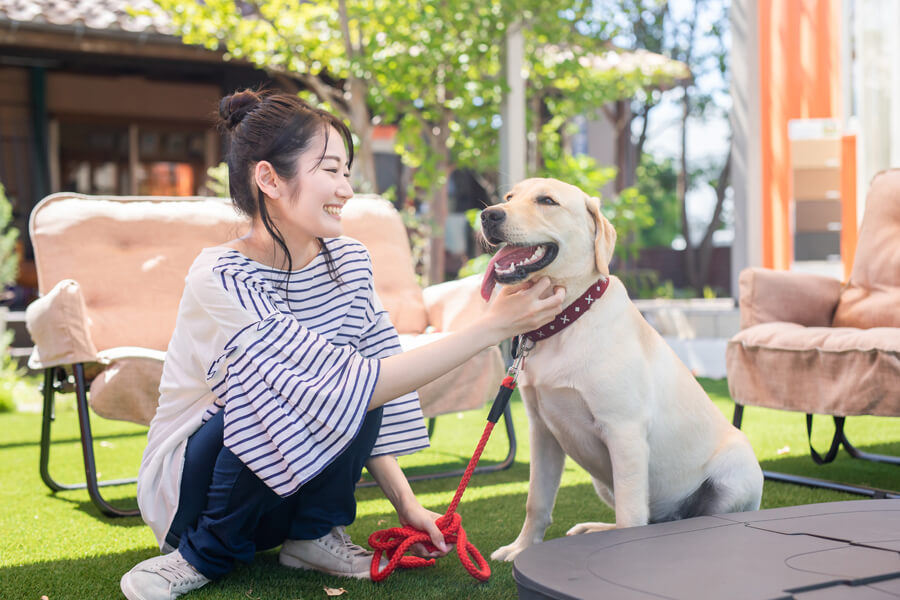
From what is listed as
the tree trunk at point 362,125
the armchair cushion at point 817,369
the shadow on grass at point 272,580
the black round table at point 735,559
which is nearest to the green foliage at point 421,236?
the tree trunk at point 362,125

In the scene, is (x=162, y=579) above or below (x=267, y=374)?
below

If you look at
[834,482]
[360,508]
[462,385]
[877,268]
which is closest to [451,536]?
[360,508]

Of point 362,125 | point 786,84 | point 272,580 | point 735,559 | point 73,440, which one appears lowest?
point 73,440

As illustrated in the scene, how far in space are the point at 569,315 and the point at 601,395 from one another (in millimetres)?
207

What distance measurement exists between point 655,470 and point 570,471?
1.29m

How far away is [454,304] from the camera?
3406 millimetres

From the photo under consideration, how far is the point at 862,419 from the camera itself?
14.9 feet

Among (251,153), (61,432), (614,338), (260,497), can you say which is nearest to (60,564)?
(260,497)

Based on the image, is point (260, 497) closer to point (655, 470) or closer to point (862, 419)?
point (655, 470)

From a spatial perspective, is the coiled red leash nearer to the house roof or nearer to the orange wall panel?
A: the orange wall panel

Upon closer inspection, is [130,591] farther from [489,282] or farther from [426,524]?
[489,282]

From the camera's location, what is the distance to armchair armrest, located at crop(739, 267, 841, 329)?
3.17 m

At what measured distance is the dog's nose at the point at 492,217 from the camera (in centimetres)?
194

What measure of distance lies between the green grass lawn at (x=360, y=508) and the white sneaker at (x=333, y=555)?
0.03 meters
